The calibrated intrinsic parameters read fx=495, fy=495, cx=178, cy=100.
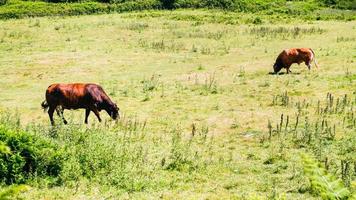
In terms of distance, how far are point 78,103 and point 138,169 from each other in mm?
6758

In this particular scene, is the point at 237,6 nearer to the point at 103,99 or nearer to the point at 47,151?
the point at 103,99

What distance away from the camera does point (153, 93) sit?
22094 mm

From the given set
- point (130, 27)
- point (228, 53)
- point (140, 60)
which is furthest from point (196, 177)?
point (130, 27)

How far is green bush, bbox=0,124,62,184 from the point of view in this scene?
1016cm

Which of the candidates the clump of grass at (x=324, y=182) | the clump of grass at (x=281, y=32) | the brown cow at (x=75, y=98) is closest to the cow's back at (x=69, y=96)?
the brown cow at (x=75, y=98)

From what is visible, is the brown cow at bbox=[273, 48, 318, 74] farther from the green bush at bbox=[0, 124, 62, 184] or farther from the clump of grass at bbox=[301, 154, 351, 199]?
the clump of grass at bbox=[301, 154, 351, 199]

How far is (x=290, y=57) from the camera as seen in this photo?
25688mm

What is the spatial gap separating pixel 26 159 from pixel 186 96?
11.5m

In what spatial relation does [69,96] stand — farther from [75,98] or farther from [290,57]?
[290,57]

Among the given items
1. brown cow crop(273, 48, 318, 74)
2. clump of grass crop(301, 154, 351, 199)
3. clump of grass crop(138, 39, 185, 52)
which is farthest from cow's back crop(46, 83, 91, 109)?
clump of grass crop(138, 39, 185, 52)

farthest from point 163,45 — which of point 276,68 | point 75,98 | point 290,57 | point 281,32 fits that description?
point 75,98

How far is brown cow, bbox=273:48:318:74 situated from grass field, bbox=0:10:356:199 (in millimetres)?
722

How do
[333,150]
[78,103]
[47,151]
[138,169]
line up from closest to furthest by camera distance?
[47,151]
[138,169]
[333,150]
[78,103]

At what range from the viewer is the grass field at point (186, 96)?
1069 centimetres
